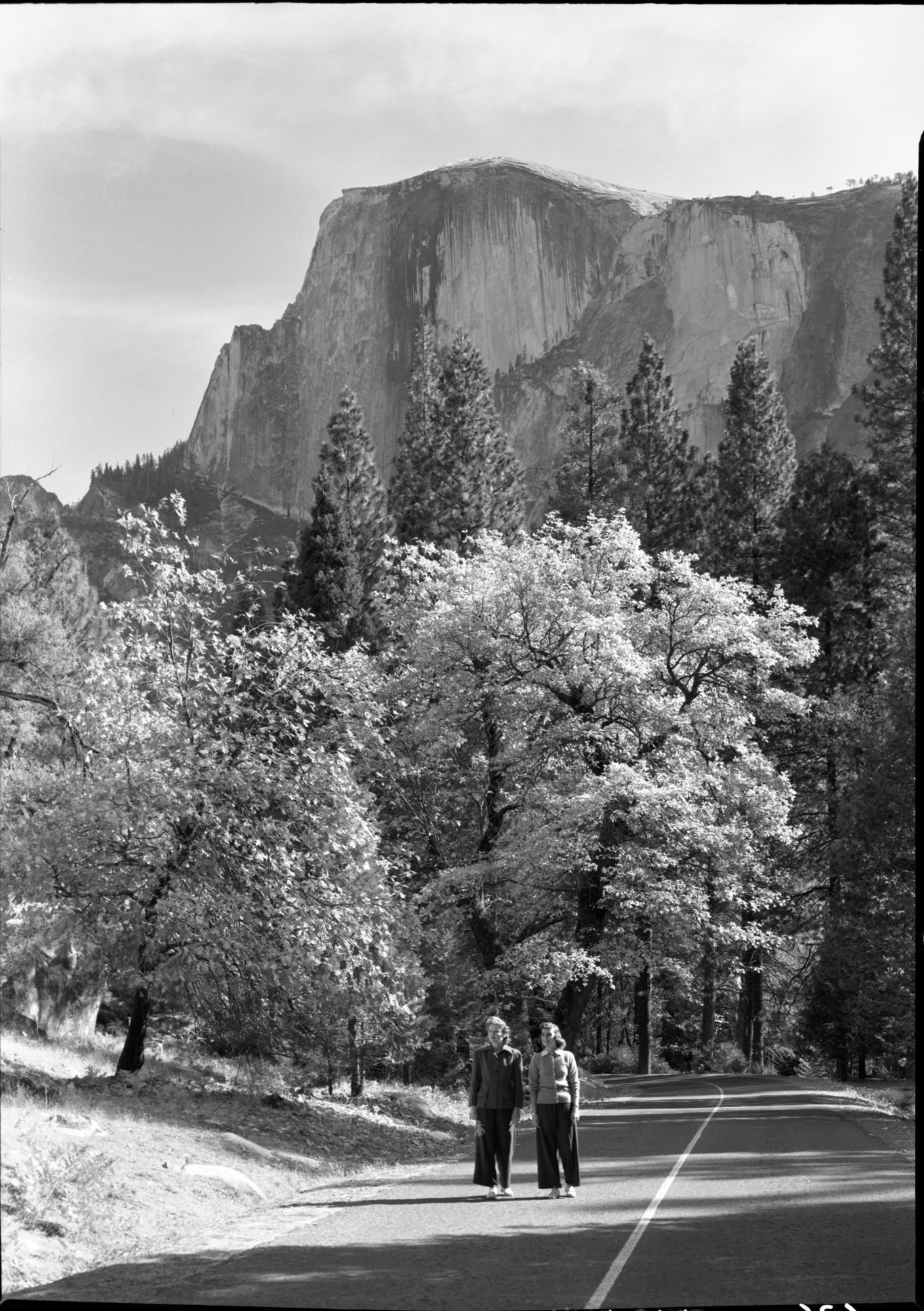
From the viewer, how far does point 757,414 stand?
161 ft

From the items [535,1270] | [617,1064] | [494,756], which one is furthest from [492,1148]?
[617,1064]

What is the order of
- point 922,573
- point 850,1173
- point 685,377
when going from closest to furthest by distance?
point 922,573 < point 850,1173 < point 685,377

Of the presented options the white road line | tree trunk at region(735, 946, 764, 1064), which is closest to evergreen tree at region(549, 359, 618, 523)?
tree trunk at region(735, 946, 764, 1064)

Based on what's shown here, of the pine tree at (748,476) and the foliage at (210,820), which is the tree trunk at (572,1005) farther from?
the pine tree at (748,476)

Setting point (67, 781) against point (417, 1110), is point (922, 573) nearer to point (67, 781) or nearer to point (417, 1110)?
point (67, 781)

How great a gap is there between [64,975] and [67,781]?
8827 mm

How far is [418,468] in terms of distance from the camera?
51.6 meters

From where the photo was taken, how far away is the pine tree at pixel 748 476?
45.5m

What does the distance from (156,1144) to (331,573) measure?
107 feet

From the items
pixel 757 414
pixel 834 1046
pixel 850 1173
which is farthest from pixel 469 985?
pixel 757 414

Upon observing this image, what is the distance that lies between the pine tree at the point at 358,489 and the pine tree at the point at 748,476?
11861mm

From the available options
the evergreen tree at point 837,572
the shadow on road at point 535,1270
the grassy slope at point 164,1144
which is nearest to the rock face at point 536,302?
the evergreen tree at point 837,572

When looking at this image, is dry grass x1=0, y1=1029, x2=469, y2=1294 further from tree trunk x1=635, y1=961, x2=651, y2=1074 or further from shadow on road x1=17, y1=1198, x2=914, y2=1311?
tree trunk x1=635, y1=961, x2=651, y2=1074

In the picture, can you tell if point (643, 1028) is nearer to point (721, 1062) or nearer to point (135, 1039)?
point (721, 1062)
